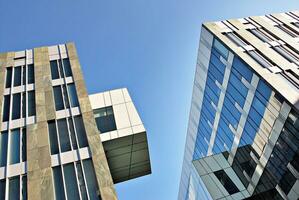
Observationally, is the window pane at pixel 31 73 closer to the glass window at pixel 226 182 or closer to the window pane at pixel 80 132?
the window pane at pixel 80 132

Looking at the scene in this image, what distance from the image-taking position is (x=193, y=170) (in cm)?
5038

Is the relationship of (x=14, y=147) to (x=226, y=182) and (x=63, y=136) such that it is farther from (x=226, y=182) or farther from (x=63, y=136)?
(x=226, y=182)

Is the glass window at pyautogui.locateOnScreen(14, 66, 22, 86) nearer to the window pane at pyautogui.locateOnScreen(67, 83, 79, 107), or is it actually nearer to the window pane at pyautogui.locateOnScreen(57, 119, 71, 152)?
the window pane at pyautogui.locateOnScreen(67, 83, 79, 107)

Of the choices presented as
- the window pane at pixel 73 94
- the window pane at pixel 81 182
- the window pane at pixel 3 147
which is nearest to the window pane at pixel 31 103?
the window pane at pixel 3 147

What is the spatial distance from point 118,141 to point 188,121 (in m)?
36.3

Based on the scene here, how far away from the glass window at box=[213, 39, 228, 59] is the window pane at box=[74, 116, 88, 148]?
24.3 m

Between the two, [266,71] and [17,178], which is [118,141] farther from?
[266,71]

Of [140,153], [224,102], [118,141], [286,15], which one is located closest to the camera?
[118,141]

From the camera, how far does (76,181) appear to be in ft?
81.4

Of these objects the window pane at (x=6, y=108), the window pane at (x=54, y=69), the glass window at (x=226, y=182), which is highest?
the window pane at (x=54, y=69)

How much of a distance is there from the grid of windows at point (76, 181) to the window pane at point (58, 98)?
6724 mm

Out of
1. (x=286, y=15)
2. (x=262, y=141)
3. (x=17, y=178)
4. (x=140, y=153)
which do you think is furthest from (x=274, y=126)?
(x=17, y=178)

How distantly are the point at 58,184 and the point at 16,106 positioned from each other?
10022 millimetres

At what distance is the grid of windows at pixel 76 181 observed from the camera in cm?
2393
